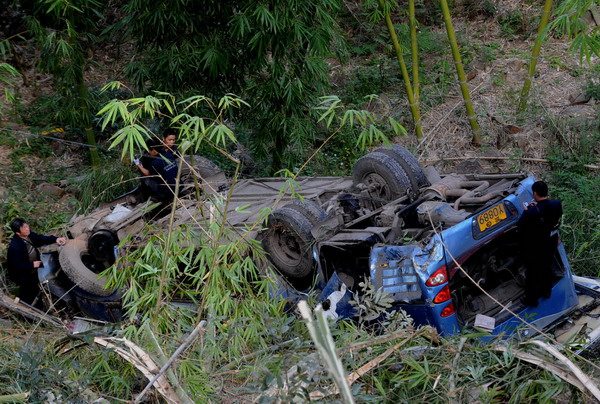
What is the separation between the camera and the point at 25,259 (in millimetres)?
5961

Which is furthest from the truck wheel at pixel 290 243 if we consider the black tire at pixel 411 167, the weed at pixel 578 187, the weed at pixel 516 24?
the weed at pixel 516 24

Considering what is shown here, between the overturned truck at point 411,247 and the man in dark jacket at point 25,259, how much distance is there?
429 mm

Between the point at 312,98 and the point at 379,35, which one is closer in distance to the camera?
the point at 312,98

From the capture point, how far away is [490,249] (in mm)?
4613

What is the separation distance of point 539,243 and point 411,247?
3.01 ft

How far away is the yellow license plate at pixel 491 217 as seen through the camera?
431cm

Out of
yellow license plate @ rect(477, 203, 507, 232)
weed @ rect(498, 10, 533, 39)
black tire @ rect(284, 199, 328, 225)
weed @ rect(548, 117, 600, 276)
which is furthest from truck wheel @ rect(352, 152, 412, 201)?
weed @ rect(498, 10, 533, 39)

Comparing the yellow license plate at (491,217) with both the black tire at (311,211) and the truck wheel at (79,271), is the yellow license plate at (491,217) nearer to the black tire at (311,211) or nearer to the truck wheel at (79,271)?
the black tire at (311,211)

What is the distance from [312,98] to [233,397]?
477 centimetres

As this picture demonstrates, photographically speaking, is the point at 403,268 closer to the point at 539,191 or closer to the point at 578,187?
the point at 539,191

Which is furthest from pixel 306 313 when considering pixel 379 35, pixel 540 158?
pixel 379 35

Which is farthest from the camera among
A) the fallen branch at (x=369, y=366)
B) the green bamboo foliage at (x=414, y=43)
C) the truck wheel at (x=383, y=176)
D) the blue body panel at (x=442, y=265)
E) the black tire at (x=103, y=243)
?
the green bamboo foliage at (x=414, y=43)

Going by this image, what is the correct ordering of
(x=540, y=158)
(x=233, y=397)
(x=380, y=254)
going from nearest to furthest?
(x=233, y=397)
(x=380, y=254)
(x=540, y=158)

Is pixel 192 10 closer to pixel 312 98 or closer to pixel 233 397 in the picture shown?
pixel 312 98
